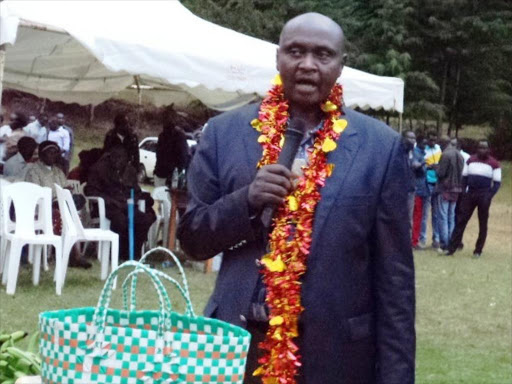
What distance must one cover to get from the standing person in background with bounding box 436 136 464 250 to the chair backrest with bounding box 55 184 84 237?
8717 millimetres

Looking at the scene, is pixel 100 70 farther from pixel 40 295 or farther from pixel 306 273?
pixel 306 273

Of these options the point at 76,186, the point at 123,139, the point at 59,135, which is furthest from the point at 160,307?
the point at 59,135

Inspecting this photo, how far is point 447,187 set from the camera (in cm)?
1945

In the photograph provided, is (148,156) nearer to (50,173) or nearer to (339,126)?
(50,173)

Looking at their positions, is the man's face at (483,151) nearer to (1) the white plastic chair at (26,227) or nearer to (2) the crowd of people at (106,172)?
(2) the crowd of people at (106,172)

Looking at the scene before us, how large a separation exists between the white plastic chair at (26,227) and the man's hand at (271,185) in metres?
8.86

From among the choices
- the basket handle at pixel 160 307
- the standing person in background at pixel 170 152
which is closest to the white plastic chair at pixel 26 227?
the standing person in background at pixel 170 152

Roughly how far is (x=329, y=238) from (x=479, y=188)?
640 inches

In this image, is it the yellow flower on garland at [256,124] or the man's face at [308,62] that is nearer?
the man's face at [308,62]

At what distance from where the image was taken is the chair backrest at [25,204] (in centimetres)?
1200

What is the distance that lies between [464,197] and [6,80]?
7.99m

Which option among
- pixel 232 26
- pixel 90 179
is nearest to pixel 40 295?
pixel 90 179

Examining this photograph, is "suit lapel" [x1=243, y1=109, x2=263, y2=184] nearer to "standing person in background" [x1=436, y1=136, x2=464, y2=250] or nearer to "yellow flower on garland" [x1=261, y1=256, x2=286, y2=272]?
"yellow flower on garland" [x1=261, y1=256, x2=286, y2=272]

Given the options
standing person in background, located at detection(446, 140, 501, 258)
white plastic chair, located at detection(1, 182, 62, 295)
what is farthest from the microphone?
standing person in background, located at detection(446, 140, 501, 258)
